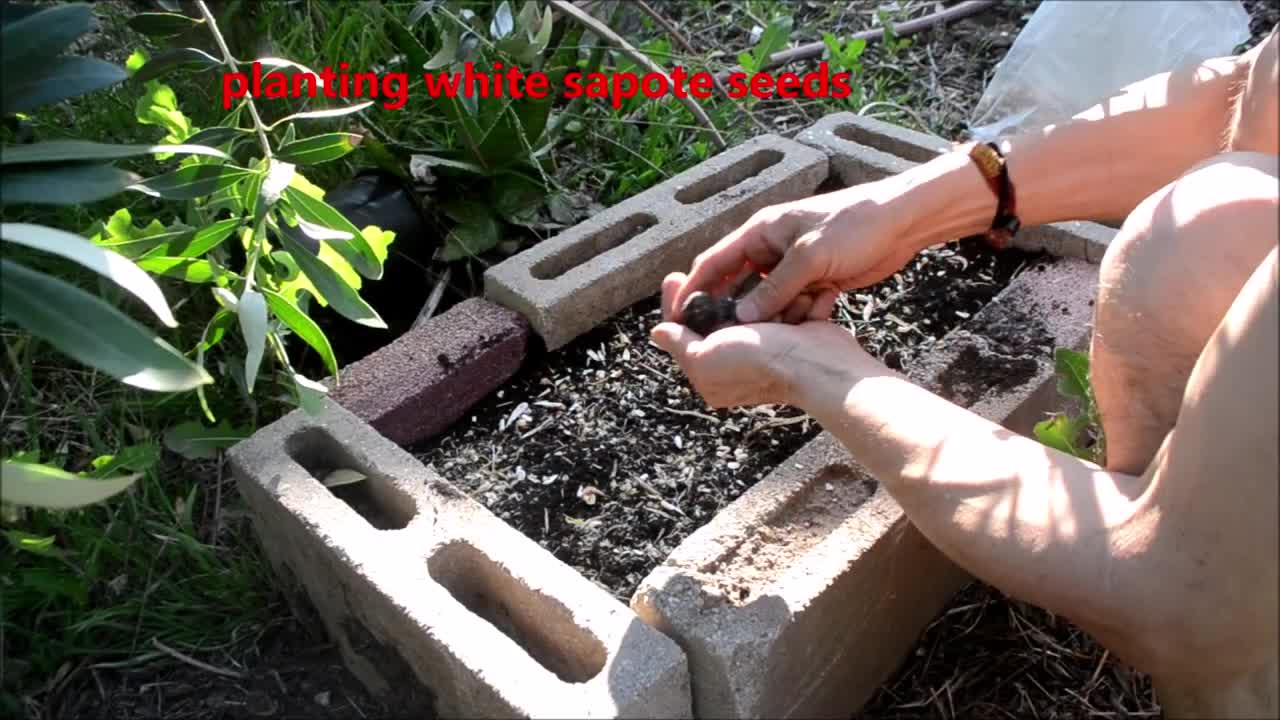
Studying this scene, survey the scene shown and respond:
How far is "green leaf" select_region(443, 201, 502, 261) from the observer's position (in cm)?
208

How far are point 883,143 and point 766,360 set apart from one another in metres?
0.89

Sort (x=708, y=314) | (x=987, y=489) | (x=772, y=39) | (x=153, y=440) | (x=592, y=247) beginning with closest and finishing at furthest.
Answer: (x=987, y=489), (x=708, y=314), (x=153, y=440), (x=592, y=247), (x=772, y=39)

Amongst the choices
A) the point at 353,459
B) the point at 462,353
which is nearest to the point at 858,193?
the point at 462,353

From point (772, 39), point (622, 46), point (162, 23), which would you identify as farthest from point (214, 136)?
point (772, 39)

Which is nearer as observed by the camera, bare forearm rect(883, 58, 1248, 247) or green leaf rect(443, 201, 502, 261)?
bare forearm rect(883, 58, 1248, 247)

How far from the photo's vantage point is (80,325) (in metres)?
0.96

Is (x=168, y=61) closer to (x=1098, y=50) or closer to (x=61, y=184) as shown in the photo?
(x=61, y=184)

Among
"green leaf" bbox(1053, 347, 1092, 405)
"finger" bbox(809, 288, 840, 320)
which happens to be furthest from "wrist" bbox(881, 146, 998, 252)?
"green leaf" bbox(1053, 347, 1092, 405)

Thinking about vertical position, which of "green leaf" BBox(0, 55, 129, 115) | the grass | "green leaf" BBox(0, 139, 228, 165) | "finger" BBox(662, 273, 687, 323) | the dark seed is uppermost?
"green leaf" BBox(0, 55, 129, 115)

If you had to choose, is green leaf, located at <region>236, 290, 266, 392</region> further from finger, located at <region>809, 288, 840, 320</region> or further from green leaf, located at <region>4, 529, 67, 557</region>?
finger, located at <region>809, 288, 840, 320</region>

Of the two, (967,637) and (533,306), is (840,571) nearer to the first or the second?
(967,637)

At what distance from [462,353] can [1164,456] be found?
3.30 ft

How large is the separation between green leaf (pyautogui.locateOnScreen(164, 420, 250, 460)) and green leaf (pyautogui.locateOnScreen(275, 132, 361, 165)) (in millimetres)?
407

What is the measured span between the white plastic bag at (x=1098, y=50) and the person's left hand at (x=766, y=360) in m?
1.37
